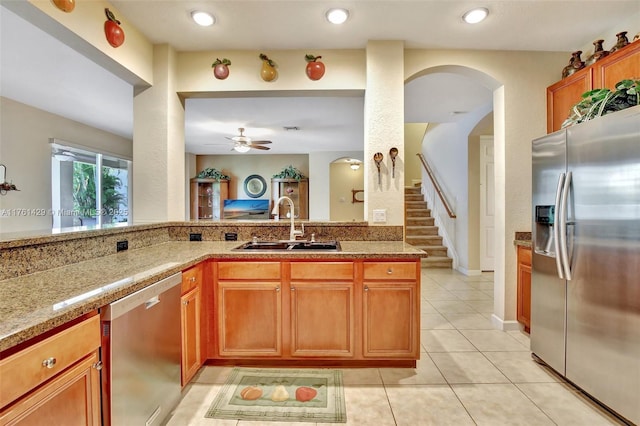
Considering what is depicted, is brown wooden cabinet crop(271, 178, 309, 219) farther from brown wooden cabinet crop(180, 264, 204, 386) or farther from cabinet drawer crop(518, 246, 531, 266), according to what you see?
brown wooden cabinet crop(180, 264, 204, 386)

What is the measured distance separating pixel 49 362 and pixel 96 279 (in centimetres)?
50

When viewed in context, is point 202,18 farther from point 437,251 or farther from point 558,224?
point 437,251

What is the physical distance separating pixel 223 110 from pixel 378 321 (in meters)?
3.83

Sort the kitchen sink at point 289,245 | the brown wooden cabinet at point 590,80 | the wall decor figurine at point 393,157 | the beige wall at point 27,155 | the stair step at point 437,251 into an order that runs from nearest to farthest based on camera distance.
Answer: the brown wooden cabinet at point 590,80 < the kitchen sink at point 289,245 < the wall decor figurine at point 393,157 < the beige wall at point 27,155 < the stair step at point 437,251

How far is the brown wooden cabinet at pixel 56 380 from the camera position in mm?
894

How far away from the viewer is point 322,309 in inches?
86.0

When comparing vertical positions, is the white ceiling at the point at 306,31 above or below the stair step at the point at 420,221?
above

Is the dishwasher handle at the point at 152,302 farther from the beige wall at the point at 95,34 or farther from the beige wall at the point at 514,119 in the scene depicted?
the beige wall at the point at 514,119

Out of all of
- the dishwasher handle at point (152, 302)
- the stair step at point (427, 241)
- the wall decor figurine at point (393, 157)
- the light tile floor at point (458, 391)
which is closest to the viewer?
the dishwasher handle at point (152, 302)

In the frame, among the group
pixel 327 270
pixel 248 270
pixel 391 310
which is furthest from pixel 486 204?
pixel 248 270

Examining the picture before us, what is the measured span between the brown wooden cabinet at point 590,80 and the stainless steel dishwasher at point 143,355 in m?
3.19

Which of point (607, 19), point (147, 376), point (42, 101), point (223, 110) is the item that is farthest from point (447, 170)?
point (42, 101)

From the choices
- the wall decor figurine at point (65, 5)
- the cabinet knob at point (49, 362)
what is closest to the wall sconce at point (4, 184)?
the wall decor figurine at point (65, 5)

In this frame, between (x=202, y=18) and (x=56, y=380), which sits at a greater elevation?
(x=202, y=18)
